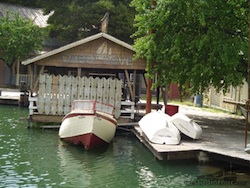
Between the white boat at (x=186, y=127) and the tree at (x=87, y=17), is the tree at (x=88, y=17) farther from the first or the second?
the white boat at (x=186, y=127)

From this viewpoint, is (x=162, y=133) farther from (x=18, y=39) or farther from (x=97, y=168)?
(x=18, y=39)

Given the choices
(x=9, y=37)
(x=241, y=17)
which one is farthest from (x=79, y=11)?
(x=241, y=17)

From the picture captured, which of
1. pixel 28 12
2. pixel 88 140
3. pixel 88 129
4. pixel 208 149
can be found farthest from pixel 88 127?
pixel 28 12

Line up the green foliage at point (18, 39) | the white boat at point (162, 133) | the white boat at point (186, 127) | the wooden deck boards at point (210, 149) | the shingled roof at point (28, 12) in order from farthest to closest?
the shingled roof at point (28, 12) < the green foliage at point (18, 39) < the white boat at point (186, 127) < the white boat at point (162, 133) < the wooden deck boards at point (210, 149)

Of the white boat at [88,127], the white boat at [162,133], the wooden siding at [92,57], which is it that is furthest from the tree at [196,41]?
the white boat at [88,127]

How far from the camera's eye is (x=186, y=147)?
13375 mm

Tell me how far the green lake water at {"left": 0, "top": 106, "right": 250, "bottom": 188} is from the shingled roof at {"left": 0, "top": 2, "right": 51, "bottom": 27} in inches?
1119

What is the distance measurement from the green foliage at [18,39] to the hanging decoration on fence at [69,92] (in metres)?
17.5

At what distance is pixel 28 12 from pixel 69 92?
29.0 m

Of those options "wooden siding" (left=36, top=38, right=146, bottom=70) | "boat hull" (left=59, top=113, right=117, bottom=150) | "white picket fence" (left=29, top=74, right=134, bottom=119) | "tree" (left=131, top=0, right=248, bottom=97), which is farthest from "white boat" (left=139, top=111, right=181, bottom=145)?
"wooden siding" (left=36, top=38, right=146, bottom=70)

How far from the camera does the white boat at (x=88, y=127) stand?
1490 cm

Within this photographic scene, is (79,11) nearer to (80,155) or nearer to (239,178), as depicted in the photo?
(80,155)

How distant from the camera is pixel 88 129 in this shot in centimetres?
1491

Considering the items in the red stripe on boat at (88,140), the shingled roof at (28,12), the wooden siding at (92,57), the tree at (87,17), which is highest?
the shingled roof at (28,12)
